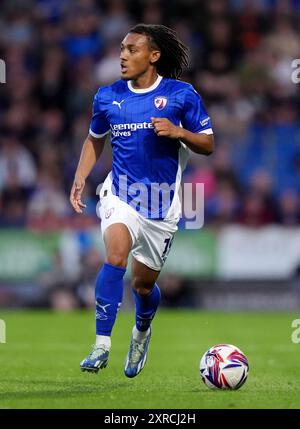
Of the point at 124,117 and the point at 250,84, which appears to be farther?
the point at 250,84

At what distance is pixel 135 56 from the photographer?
25.2 feet

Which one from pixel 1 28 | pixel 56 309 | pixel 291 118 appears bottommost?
pixel 56 309

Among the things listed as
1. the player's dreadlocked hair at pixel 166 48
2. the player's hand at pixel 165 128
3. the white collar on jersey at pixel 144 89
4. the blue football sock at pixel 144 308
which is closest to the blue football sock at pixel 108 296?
the blue football sock at pixel 144 308

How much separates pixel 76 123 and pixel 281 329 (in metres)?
5.88

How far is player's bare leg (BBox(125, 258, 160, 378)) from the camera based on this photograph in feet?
25.7

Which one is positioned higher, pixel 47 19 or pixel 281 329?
pixel 47 19

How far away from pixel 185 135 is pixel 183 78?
10.1 m

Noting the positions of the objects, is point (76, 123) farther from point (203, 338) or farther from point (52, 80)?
point (203, 338)

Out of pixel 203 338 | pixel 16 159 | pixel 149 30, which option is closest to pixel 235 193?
pixel 16 159

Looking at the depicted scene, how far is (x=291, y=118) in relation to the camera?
671 inches

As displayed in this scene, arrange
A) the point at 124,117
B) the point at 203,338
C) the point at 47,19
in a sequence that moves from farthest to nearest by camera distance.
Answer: the point at 47,19 < the point at 203,338 < the point at 124,117

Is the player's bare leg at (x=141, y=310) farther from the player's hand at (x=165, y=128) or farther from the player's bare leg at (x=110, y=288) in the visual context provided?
the player's hand at (x=165, y=128)

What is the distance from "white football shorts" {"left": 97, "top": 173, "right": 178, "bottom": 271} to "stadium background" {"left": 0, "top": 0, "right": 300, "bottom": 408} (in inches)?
213

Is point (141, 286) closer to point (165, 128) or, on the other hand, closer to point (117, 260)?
point (117, 260)
